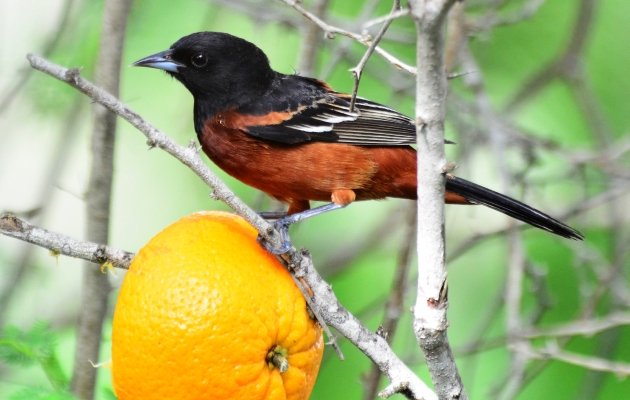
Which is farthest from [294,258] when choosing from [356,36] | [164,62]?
[164,62]

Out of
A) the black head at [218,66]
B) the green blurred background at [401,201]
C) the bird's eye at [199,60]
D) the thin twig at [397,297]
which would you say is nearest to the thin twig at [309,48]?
the green blurred background at [401,201]

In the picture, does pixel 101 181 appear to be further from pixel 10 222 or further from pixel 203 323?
pixel 203 323

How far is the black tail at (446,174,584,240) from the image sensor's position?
2.77 metres

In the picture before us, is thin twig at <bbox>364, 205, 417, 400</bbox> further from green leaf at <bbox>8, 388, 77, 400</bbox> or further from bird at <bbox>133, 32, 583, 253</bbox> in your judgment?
green leaf at <bbox>8, 388, 77, 400</bbox>

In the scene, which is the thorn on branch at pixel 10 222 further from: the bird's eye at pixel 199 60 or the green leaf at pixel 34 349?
the bird's eye at pixel 199 60

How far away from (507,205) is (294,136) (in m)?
0.68

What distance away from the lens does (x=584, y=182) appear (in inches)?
139

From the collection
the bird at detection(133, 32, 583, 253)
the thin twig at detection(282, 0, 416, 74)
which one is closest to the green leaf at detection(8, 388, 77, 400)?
the thin twig at detection(282, 0, 416, 74)

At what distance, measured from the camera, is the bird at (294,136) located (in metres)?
2.80

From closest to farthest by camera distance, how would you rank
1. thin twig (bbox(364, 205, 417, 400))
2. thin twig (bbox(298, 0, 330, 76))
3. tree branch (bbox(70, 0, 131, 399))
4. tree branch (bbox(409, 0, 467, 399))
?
1. tree branch (bbox(409, 0, 467, 399))
2. tree branch (bbox(70, 0, 131, 399))
3. thin twig (bbox(364, 205, 417, 400))
4. thin twig (bbox(298, 0, 330, 76))

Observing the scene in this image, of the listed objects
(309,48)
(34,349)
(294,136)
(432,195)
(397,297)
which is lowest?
(34,349)

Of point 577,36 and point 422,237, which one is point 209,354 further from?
point 577,36

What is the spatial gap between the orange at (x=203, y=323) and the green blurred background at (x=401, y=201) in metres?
1.33

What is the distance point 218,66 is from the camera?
2883 millimetres
